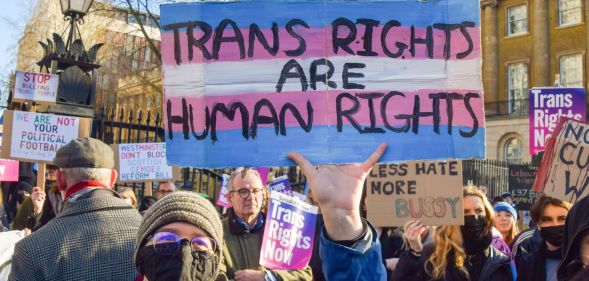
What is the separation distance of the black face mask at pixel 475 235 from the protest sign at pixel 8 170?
5454mm

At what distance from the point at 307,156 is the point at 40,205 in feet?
13.4

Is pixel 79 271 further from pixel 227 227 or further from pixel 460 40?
pixel 460 40

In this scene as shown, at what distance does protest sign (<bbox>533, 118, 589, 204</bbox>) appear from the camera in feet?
12.5

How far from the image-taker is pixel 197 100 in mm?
2500

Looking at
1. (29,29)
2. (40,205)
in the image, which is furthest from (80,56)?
(29,29)

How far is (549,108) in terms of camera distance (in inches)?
357

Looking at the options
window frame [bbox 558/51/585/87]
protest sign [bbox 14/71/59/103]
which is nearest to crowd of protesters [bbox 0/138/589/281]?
protest sign [bbox 14/71/59/103]

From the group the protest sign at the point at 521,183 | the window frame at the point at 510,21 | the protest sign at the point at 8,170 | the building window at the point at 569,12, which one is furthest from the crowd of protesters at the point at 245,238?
the window frame at the point at 510,21

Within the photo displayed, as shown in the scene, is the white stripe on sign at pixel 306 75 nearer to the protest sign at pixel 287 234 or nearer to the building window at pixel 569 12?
the protest sign at pixel 287 234

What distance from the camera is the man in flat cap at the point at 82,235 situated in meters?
2.70

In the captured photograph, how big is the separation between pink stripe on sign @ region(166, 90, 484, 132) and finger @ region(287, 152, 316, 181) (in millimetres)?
136

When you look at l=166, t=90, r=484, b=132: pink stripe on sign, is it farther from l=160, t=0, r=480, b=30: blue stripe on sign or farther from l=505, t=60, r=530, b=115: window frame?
l=505, t=60, r=530, b=115: window frame

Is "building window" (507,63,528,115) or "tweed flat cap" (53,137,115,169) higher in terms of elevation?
"building window" (507,63,528,115)

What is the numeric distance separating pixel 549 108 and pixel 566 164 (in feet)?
18.2
